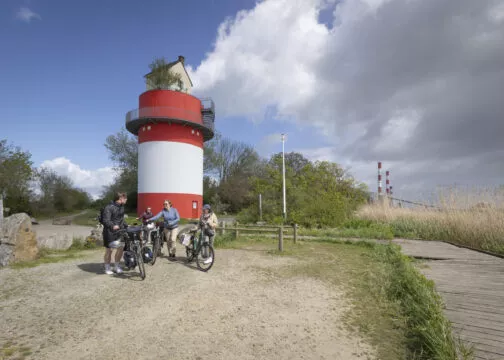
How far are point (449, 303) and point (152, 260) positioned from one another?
675 centimetres

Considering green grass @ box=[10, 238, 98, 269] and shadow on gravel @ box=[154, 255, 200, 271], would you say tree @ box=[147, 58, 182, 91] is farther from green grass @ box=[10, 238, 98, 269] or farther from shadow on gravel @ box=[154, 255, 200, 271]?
shadow on gravel @ box=[154, 255, 200, 271]

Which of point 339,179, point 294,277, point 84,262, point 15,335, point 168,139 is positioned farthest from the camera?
point 339,179

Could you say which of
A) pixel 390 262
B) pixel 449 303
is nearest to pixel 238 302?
pixel 449 303

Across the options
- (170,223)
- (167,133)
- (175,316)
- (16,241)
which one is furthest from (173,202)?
(175,316)

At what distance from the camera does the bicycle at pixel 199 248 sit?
7.29 m

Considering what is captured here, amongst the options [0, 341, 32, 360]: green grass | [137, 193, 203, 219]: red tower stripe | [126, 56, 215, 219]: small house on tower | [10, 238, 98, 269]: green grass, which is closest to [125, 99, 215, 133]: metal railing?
[126, 56, 215, 219]: small house on tower

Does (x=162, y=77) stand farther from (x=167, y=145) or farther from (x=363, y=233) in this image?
(x=363, y=233)

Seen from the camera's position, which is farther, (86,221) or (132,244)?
(86,221)

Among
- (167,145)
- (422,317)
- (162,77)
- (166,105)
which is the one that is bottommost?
(422,317)

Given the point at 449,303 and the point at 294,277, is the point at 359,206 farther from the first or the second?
the point at 449,303

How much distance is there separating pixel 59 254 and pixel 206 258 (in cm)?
611

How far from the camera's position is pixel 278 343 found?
364 centimetres

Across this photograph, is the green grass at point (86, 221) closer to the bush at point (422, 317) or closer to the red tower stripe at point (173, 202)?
the red tower stripe at point (173, 202)

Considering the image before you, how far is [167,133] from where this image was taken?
74.2ft
